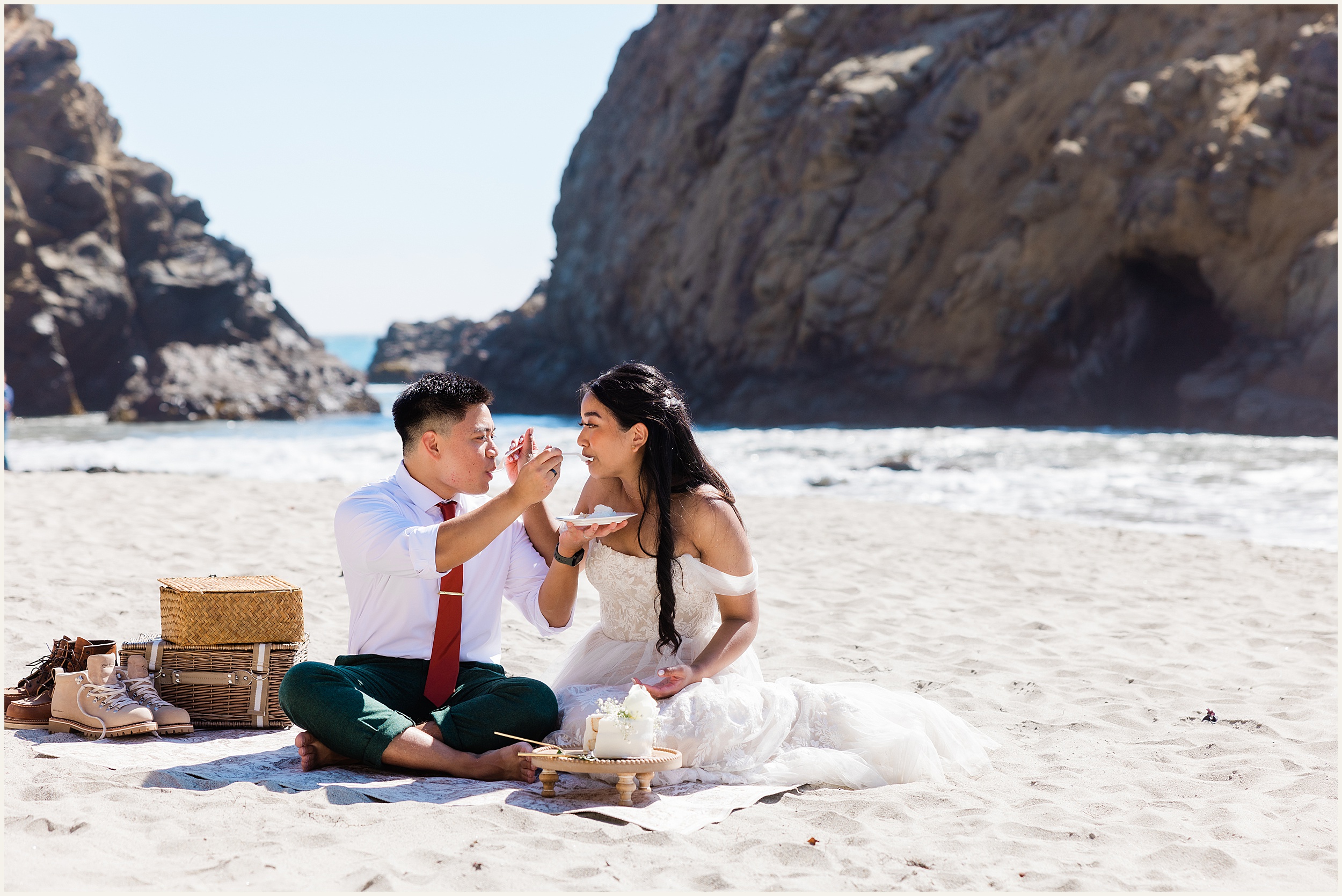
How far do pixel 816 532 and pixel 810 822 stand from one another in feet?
23.3

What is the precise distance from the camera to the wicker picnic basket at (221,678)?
4.22 meters

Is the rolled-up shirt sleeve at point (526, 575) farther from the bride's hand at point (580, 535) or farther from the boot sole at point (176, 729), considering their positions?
the boot sole at point (176, 729)

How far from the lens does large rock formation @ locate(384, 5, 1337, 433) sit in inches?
1038

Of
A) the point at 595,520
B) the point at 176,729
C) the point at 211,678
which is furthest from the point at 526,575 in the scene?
the point at 176,729

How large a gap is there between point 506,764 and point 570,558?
0.75 meters

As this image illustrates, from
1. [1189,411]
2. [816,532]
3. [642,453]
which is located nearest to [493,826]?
[642,453]

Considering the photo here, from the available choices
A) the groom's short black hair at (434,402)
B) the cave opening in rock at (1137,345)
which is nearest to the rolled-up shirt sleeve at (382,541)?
the groom's short black hair at (434,402)

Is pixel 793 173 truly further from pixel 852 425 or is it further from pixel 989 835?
pixel 989 835

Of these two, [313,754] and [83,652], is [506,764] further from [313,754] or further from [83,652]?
[83,652]

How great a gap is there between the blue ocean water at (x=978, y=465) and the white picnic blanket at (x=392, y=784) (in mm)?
8666

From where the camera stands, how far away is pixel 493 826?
10.5 ft

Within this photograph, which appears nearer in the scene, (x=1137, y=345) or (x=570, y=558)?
(x=570, y=558)

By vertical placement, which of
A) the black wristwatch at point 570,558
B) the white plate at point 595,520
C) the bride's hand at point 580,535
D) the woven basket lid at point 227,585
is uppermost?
the white plate at point 595,520

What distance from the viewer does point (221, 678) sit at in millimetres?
4230
